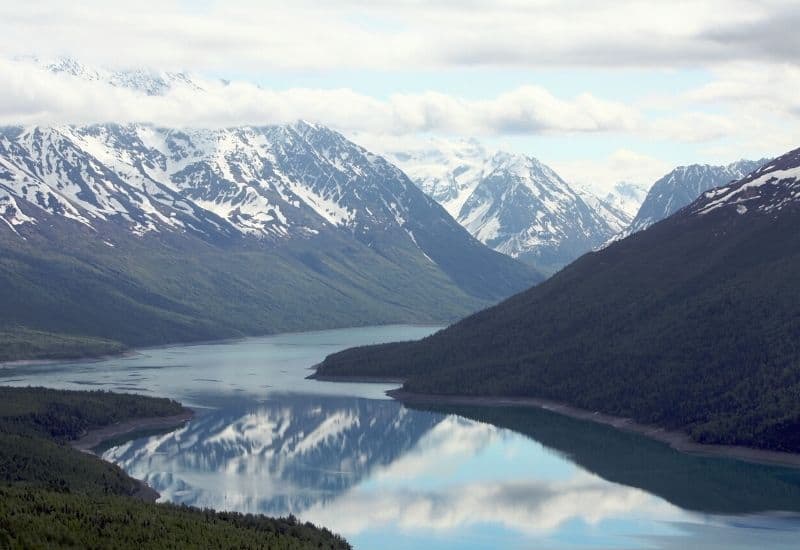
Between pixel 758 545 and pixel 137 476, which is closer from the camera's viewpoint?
pixel 758 545

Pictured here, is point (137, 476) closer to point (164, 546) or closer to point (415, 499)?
point (415, 499)

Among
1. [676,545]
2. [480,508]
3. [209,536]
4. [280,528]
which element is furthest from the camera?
[480,508]

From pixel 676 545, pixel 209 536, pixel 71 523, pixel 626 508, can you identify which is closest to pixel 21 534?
pixel 71 523

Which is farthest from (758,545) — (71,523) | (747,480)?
(71,523)

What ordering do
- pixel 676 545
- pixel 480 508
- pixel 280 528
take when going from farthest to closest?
pixel 480 508
pixel 676 545
pixel 280 528

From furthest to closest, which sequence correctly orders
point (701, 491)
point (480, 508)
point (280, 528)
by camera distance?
point (701, 491) → point (480, 508) → point (280, 528)

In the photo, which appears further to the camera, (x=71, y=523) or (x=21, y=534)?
(x=71, y=523)

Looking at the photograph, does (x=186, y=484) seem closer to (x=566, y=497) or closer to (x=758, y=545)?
(x=566, y=497)

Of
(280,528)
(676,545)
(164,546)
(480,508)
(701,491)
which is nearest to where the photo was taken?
(164,546)
